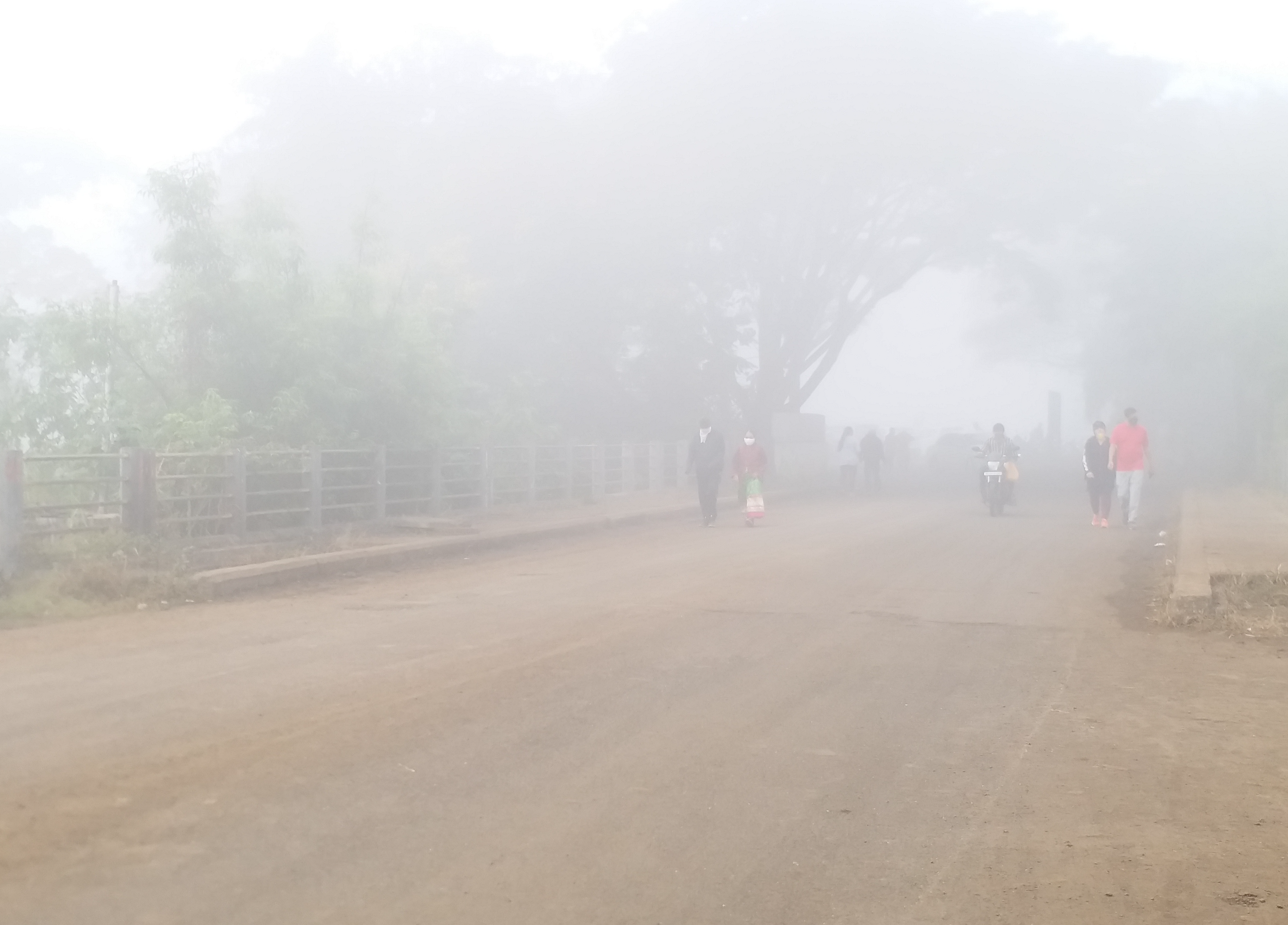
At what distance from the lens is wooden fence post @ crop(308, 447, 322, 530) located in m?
17.3

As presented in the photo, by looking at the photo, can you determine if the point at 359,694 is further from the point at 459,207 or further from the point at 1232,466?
the point at 1232,466

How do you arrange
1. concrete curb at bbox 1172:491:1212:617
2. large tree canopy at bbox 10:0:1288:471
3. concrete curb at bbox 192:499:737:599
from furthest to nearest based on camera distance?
1. large tree canopy at bbox 10:0:1288:471
2. concrete curb at bbox 192:499:737:599
3. concrete curb at bbox 1172:491:1212:617

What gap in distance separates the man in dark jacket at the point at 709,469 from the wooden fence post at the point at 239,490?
820 cm

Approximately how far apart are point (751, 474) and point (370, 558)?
8.89 meters

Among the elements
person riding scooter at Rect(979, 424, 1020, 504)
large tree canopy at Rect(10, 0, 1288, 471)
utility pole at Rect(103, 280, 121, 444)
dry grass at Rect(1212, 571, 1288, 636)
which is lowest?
dry grass at Rect(1212, 571, 1288, 636)

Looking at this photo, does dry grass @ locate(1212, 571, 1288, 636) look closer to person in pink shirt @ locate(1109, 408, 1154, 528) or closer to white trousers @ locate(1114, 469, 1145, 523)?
person in pink shirt @ locate(1109, 408, 1154, 528)

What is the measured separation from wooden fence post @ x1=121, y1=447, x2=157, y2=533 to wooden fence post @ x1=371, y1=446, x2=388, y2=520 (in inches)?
186

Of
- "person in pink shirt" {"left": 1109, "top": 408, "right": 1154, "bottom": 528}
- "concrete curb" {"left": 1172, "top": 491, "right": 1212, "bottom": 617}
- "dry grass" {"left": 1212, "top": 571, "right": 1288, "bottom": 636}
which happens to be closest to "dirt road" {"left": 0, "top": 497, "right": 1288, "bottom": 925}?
"concrete curb" {"left": 1172, "top": 491, "right": 1212, "bottom": 617}

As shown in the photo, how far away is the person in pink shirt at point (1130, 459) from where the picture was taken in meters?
19.7

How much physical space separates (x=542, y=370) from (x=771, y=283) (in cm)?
720

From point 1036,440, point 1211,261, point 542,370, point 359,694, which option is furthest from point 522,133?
point 1036,440

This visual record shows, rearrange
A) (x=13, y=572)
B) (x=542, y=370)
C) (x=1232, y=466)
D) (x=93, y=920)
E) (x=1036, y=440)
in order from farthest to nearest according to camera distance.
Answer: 1. (x=1036, y=440)
2. (x=1232, y=466)
3. (x=542, y=370)
4. (x=13, y=572)
5. (x=93, y=920)

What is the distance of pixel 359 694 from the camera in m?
7.49

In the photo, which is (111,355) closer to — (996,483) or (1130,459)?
(1130,459)
